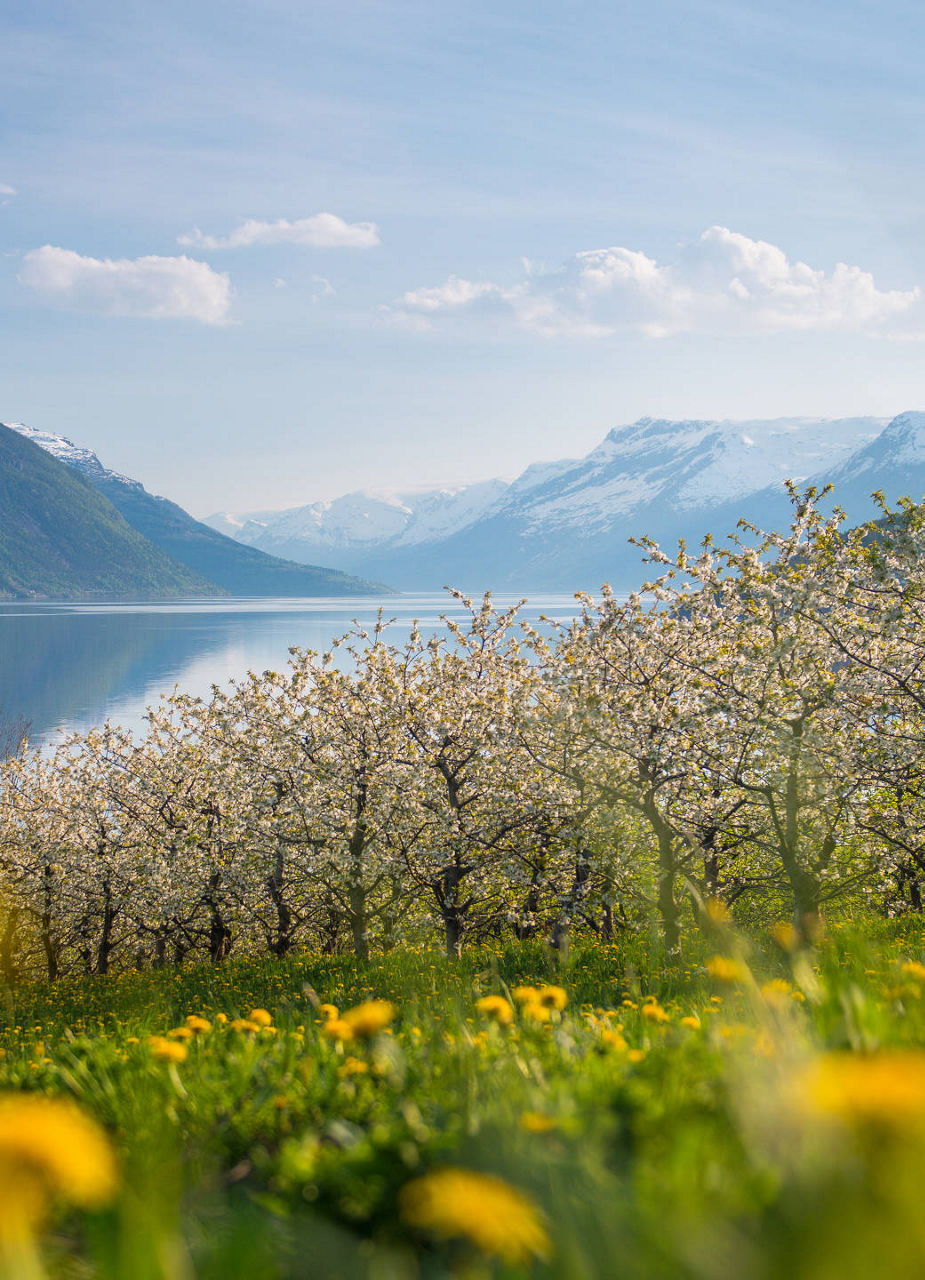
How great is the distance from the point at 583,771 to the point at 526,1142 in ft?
52.7

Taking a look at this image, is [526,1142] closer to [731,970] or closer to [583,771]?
[731,970]

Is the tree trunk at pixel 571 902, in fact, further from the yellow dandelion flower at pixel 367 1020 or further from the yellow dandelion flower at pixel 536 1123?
the yellow dandelion flower at pixel 536 1123

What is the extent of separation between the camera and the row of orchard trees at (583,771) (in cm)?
1502

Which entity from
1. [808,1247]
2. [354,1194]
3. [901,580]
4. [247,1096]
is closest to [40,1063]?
[247,1096]

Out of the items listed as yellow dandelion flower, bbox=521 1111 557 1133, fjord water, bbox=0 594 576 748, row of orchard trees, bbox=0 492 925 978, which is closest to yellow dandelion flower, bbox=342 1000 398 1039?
yellow dandelion flower, bbox=521 1111 557 1133

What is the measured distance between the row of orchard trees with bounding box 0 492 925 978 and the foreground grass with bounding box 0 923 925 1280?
25.7ft

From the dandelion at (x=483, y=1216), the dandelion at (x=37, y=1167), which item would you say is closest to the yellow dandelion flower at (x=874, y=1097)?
the dandelion at (x=483, y=1216)

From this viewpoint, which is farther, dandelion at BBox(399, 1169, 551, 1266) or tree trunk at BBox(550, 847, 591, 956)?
tree trunk at BBox(550, 847, 591, 956)

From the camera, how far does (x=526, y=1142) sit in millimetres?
2492

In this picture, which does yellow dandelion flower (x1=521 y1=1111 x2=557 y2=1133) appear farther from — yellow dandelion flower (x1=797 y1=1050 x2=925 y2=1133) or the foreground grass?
yellow dandelion flower (x1=797 y1=1050 x2=925 y2=1133)

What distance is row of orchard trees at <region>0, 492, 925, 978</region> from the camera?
1502 centimetres

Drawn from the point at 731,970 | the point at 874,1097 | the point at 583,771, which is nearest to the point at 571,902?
the point at 583,771

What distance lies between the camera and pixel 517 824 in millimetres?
19844

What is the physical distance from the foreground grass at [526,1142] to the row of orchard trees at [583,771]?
7830 millimetres
